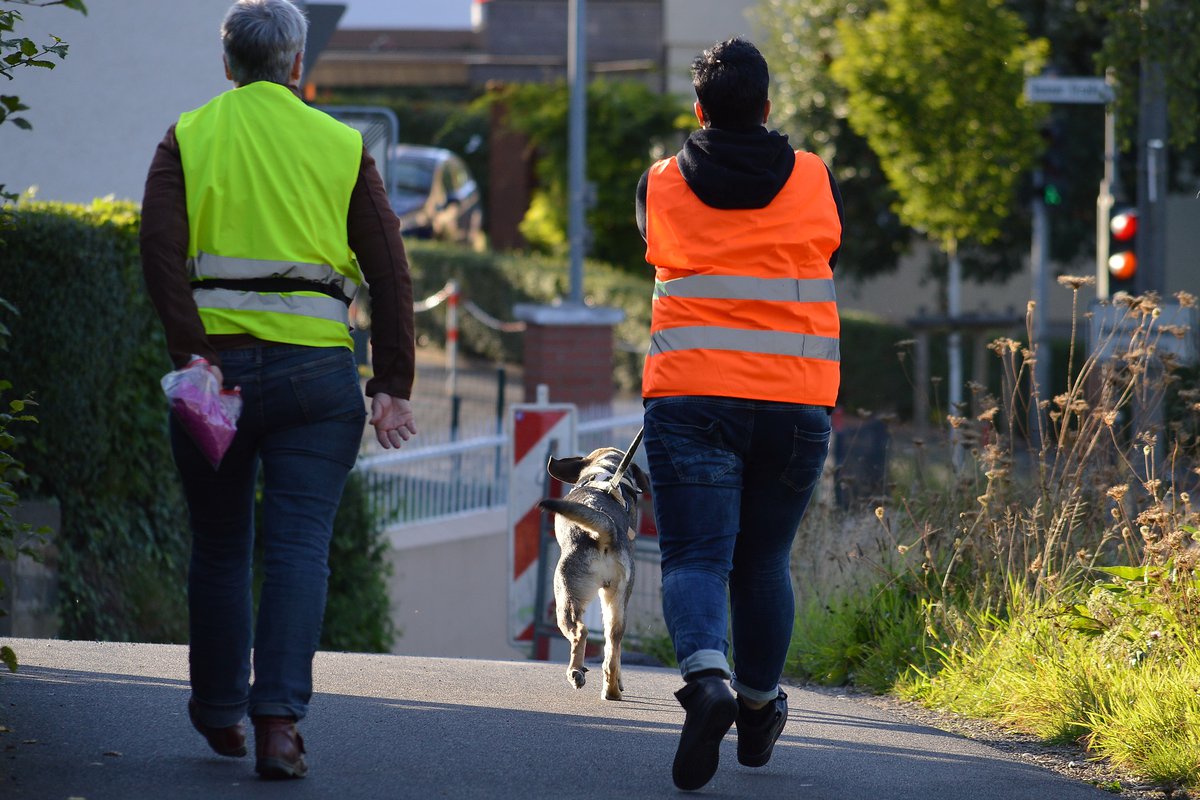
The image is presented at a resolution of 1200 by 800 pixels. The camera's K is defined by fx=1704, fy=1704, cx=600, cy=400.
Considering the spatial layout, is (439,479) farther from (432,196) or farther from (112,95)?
(432,196)

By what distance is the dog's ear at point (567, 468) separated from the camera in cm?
612

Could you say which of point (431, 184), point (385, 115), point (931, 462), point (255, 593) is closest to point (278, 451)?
point (931, 462)

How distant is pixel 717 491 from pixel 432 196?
2765 cm

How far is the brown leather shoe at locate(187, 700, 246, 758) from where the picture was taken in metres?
4.11

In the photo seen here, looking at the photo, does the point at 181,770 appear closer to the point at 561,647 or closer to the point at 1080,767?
the point at 1080,767

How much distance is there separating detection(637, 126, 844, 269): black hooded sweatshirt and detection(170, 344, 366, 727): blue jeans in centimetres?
90

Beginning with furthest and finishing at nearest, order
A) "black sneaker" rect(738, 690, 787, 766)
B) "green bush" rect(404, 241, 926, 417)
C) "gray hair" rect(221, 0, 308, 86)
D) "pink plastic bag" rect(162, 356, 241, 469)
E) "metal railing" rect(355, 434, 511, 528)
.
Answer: "green bush" rect(404, 241, 926, 417) < "metal railing" rect(355, 434, 511, 528) < "black sneaker" rect(738, 690, 787, 766) < "gray hair" rect(221, 0, 308, 86) < "pink plastic bag" rect(162, 356, 241, 469)

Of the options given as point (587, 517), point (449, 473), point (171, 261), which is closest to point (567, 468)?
point (587, 517)

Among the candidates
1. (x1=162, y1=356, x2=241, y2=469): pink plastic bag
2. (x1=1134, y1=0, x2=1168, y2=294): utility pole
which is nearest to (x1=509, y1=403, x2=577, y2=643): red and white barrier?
(x1=1134, y1=0, x2=1168, y2=294): utility pole

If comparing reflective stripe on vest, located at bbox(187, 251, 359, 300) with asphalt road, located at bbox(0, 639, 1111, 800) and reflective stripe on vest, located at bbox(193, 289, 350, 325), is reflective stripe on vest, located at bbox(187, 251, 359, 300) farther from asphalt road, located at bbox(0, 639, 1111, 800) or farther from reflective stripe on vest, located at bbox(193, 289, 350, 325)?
asphalt road, located at bbox(0, 639, 1111, 800)

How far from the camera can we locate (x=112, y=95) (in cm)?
1112

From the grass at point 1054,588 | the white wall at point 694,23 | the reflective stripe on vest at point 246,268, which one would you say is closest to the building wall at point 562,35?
the white wall at point 694,23

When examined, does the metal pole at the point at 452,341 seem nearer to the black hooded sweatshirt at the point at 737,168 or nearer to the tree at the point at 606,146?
the tree at the point at 606,146

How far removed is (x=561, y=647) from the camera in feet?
31.6
